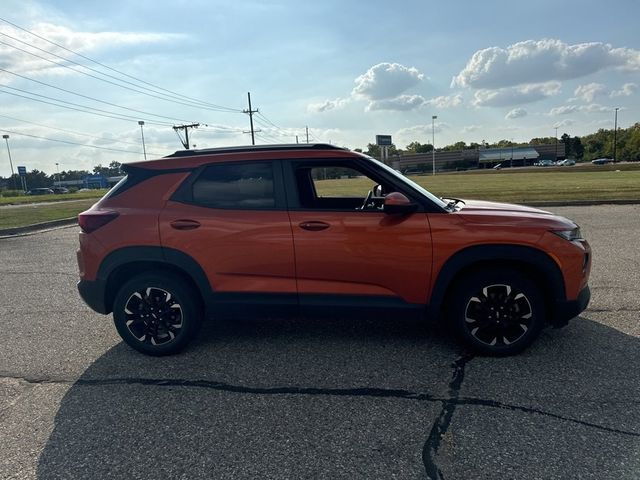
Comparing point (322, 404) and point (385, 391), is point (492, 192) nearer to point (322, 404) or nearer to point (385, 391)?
point (385, 391)

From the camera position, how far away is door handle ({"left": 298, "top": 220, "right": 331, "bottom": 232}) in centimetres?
362

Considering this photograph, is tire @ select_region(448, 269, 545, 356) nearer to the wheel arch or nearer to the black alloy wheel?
the wheel arch

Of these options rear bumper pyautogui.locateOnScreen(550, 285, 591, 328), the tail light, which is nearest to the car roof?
the tail light

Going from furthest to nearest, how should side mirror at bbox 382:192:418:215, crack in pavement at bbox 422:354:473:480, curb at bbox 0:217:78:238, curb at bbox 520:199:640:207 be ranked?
curb at bbox 520:199:640:207 < curb at bbox 0:217:78:238 < side mirror at bbox 382:192:418:215 < crack in pavement at bbox 422:354:473:480

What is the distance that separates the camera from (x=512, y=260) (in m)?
3.56

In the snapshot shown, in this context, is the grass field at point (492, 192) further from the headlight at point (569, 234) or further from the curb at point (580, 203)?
the headlight at point (569, 234)

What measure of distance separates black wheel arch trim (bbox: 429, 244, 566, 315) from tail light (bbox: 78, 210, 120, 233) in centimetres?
287

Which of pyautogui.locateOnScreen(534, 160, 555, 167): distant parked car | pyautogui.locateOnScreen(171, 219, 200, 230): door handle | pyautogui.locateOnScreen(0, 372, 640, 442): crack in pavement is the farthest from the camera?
pyautogui.locateOnScreen(534, 160, 555, 167): distant parked car

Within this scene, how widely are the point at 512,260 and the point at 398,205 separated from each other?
1.06 m

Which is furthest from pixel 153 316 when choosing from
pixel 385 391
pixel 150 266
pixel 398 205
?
pixel 398 205

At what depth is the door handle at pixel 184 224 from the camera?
12.3 feet

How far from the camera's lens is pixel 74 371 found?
374 cm

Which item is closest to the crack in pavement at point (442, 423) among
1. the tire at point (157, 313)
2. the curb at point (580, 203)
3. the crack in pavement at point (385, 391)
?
the crack in pavement at point (385, 391)

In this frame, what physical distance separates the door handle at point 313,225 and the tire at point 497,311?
1.23m
